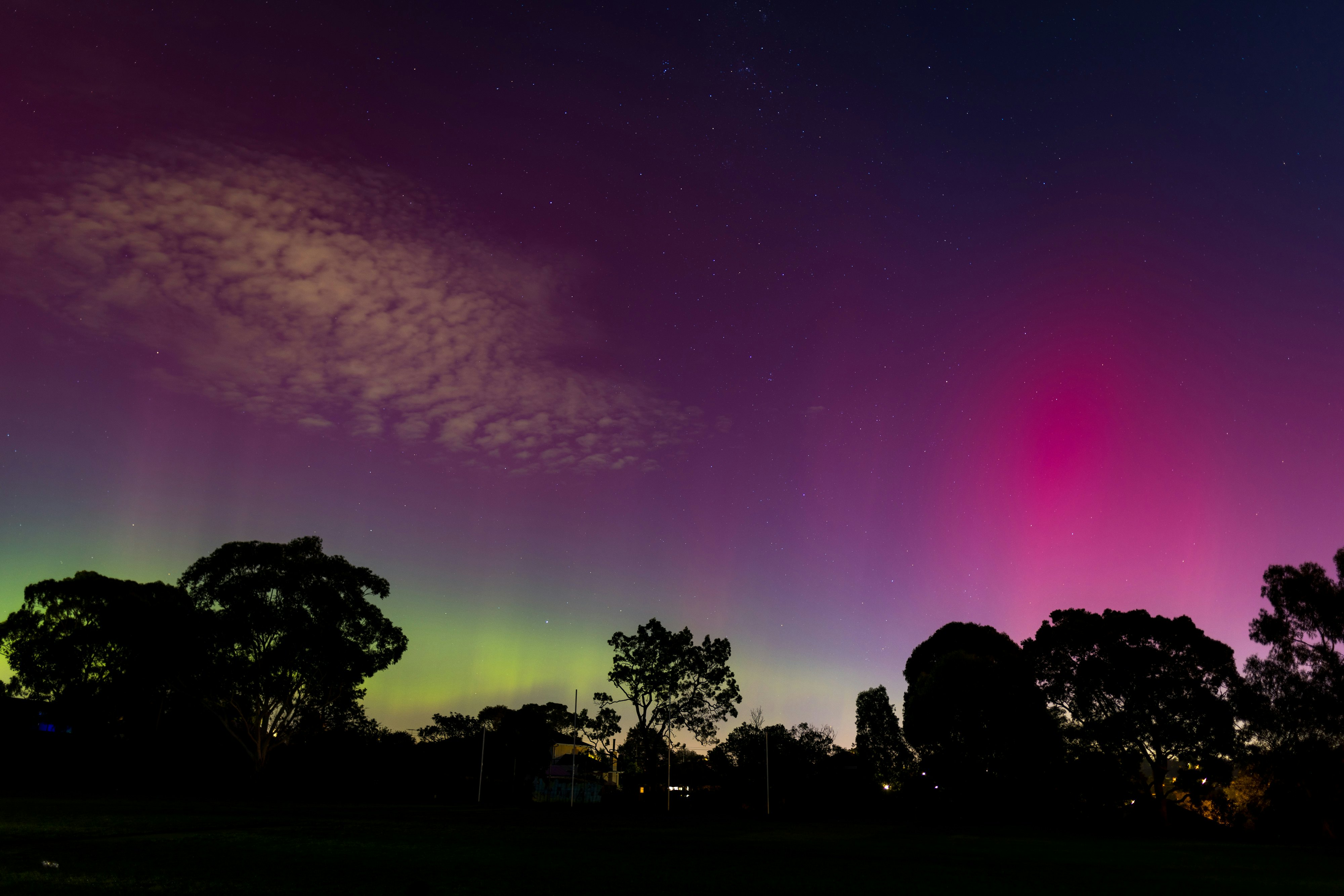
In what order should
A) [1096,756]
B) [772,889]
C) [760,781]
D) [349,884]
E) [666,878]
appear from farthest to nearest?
[760,781] → [1096,756] → [666,878] → [772,889] → [349,884]

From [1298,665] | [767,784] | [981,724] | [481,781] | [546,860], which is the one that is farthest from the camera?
[481,781]

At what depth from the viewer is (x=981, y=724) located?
56719 mm

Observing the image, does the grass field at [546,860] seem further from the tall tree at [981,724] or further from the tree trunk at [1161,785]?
the tall tree at [981,724]

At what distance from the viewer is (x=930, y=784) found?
59.6m

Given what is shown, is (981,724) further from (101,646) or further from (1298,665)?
(101,646)

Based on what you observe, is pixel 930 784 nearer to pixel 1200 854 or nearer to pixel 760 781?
pixel 760 781

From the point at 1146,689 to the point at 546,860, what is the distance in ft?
156

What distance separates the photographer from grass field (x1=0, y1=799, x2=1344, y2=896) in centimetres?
1330

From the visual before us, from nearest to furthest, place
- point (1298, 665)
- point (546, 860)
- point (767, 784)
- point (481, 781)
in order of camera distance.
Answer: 1. point (546, 860)
2. point (1298, 665)
3. point (767, 784)
4. point (481, 781)

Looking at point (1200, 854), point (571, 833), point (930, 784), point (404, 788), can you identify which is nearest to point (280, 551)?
point (404, 788)

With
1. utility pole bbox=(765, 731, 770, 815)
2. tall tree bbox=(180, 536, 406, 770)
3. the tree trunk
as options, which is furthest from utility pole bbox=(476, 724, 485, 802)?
the tree trunk

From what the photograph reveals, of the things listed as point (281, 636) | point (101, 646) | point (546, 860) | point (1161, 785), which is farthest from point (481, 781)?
point (546, 860)

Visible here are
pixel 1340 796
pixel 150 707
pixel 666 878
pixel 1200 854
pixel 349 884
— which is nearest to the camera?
pixel 349 884

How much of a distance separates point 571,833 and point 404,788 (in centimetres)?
4787
